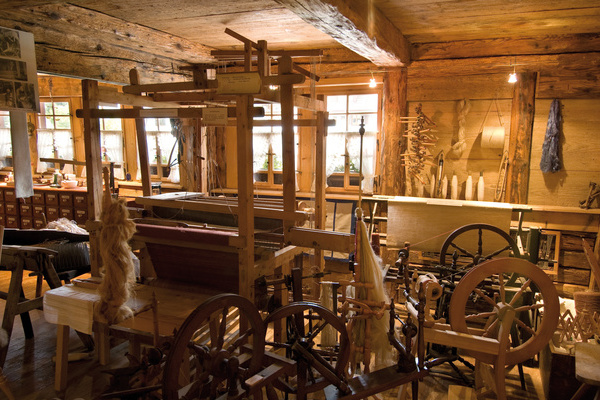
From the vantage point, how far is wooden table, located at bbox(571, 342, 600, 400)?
2.43m

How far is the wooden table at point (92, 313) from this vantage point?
8.33 ft

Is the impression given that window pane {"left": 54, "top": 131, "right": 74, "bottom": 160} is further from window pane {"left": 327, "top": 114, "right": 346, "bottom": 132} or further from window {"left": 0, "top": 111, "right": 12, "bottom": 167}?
window pane {"left": 327, "top": 114, "right": 346, "bottom": 132}

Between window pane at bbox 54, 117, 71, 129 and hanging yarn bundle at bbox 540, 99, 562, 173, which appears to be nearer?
hanging yarn bundle at bbox 540, 99, 562, 173

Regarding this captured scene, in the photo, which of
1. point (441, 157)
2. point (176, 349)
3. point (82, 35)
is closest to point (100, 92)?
point (82, 35)

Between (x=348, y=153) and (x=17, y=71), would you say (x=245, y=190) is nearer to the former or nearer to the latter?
(x=17, y=71)

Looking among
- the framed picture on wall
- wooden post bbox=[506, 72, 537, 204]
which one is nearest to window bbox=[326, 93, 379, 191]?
wooden post bbox=[506, 72, 537, 204]

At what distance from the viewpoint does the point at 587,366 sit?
255 cm

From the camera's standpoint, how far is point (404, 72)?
4.96 metres

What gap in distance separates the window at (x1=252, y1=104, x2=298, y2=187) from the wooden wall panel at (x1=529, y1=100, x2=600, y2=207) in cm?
310

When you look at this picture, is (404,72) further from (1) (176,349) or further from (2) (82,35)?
(1) (176,349)

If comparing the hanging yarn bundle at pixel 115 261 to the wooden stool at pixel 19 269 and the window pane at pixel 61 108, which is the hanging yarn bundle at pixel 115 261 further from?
the window pane at pixel 61 108

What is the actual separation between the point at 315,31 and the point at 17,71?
2.76 metres

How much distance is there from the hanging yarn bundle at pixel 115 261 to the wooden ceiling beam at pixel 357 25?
151 cm

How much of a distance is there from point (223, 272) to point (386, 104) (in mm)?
3197
